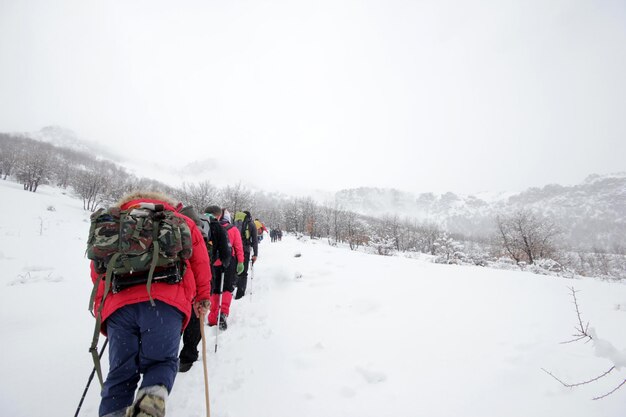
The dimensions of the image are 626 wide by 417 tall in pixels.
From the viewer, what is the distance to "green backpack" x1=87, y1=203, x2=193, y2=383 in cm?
194

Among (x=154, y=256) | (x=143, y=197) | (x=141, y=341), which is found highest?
(x=143, y=197)

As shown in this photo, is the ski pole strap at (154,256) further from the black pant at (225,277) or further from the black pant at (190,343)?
the black pant at (225,277)

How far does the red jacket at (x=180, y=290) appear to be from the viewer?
1969 millimetres

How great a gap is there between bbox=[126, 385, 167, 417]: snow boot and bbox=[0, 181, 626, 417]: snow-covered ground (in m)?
1.38

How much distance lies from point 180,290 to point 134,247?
0.53 meters

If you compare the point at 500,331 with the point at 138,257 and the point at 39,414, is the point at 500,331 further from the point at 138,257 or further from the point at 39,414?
the point at 39,414

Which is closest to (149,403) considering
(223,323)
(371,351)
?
(371,351)

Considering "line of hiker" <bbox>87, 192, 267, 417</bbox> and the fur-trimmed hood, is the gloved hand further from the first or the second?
the fur-trimmed hood

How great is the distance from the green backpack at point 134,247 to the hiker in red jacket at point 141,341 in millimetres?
76

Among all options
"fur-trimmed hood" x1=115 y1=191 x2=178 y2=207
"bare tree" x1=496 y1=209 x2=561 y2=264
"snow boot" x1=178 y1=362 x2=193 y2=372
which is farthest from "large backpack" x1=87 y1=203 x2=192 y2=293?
"bare tree" x1=496 y1=209 x2=561 y2=264

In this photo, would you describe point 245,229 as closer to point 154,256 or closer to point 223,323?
point 223,323

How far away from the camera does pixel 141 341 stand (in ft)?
6.28

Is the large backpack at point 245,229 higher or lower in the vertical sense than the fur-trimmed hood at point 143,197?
lower

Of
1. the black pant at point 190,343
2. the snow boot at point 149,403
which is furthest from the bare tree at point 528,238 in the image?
the snow boot at point 149,403
